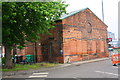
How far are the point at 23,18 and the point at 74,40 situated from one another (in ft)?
28.7

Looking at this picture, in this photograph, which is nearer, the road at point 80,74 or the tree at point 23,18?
the road at point 80,74

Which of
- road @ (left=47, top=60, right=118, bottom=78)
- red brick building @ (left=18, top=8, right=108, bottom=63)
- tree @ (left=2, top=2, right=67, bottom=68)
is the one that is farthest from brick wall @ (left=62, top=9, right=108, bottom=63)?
road @ (left=47, top=60, right=118, bottom=78)

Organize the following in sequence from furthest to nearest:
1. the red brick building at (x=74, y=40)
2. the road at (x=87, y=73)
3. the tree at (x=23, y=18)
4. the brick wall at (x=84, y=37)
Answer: the brick wall at (x=84, y=37) → the red brick building at (x=74, y=40) → the tree at (x=23, y=18) → the road at (x=87, y=73)

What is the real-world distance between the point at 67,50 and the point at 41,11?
25.3 feet

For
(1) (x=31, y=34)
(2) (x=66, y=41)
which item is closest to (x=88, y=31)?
(2) (x=66, y=41)

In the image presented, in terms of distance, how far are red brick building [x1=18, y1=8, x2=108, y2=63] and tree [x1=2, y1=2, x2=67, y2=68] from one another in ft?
13.9

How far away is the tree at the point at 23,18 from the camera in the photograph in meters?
9.68

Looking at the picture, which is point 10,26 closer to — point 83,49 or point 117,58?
point 117,58

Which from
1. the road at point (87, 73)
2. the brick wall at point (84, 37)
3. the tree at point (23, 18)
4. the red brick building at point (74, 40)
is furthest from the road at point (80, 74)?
the brick wall at point (84, 37)

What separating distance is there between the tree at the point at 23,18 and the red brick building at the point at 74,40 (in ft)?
13.9

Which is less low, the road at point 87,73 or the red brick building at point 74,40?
the red brick building at point 74,40

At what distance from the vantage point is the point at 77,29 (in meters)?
18.7

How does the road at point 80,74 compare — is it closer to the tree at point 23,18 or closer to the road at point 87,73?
the road at point 87,73

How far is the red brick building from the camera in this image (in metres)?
16.7
